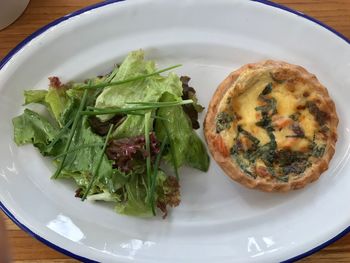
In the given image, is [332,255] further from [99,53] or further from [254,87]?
[99,53]

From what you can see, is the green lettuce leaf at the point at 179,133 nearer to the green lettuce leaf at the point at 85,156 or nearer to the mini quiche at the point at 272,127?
the mini quiche at the point at 272,127

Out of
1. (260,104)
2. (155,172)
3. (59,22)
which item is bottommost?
(155,172)

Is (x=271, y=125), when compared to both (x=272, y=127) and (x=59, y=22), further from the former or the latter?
(x=59, y=22)

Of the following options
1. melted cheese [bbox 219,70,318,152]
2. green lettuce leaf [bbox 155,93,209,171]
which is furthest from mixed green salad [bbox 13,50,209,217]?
melted cheese [bbox 219,70,318,152]

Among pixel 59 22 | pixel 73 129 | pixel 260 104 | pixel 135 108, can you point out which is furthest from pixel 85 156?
pixel 260 104

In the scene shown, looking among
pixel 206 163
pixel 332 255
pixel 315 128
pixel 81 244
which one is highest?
pixel 315 128

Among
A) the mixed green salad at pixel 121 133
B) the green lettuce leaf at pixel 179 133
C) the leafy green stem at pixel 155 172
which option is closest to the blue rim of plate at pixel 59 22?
the mixed green salad at pixel 121 133

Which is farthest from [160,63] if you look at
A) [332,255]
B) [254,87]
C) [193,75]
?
[332,255]
